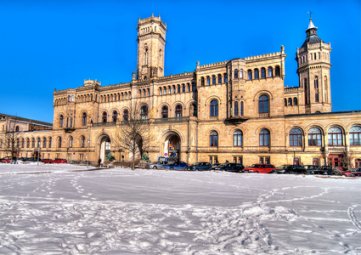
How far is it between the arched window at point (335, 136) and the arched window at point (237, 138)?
1226 cm

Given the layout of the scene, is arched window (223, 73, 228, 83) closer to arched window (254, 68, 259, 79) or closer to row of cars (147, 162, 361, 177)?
arched window (254, 68, 259, 79)

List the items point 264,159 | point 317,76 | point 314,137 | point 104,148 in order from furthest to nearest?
point 104,148, point 317,76, point 264,159, point 314,137

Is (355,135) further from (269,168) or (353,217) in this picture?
(353,217)

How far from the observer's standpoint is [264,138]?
35.8 meters

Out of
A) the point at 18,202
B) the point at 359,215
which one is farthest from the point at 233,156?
the point at 18,202

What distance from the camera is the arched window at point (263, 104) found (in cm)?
3634

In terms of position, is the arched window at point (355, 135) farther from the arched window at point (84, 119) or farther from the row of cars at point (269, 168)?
the arched window at point (84, 119)

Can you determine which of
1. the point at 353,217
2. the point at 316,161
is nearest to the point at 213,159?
the point at 316,161

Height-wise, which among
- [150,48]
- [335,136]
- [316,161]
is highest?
[150,48]

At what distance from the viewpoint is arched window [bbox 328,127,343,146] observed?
32.0 metres

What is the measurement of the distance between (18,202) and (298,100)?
164 ft

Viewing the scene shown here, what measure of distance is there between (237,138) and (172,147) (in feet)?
40.9

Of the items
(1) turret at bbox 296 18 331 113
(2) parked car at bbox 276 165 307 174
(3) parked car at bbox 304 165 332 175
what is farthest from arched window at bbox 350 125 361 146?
(1) turret at bbox 296 18 331 113

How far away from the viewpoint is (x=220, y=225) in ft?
19.5
